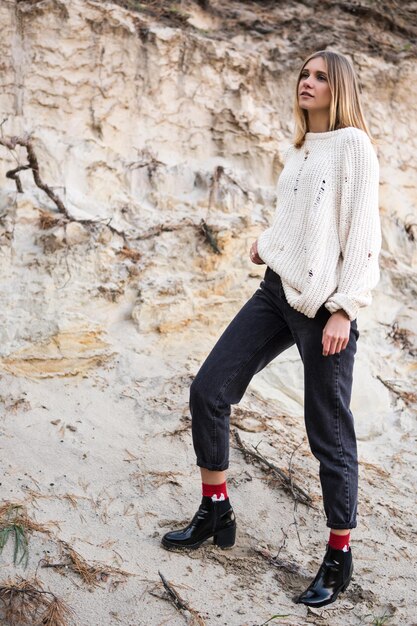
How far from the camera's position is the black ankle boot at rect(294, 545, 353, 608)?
2.47m

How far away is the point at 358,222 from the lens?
2354mm

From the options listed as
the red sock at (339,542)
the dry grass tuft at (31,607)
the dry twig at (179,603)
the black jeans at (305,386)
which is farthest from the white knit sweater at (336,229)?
the dry grass tuft at (31,607)

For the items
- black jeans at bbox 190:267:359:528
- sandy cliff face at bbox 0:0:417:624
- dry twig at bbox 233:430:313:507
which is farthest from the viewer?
sandy cliff face at bbox 0:0:417:624

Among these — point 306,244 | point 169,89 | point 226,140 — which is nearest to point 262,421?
point 306,244

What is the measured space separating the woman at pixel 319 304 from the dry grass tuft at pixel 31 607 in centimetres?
56

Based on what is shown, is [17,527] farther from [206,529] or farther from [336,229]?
[336,229]

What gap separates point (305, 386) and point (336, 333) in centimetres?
27

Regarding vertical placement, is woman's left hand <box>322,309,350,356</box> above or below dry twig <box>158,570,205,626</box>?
above

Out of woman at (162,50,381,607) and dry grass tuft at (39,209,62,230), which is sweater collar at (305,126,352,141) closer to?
woman at (162,50,381,607)

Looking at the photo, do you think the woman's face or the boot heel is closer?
the woman's face

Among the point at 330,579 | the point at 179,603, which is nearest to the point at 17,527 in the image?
the point at 179,603

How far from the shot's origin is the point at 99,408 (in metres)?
3.65

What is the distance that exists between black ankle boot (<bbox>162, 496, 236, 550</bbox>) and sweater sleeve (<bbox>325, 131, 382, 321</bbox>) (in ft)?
3.15

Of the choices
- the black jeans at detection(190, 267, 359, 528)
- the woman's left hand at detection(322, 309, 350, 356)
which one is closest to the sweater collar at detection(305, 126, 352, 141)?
the black jeans at detection(190, 267, 359, 528)
